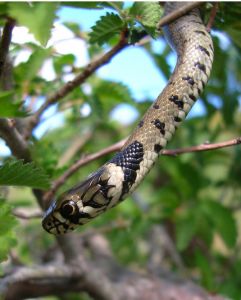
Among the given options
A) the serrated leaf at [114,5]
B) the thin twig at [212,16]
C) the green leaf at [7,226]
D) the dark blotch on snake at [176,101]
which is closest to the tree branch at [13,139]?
the green leaf at [7,226]

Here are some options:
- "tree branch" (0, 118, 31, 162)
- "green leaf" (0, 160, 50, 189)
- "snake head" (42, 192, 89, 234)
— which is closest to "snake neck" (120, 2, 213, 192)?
"snake head" (42, 192, 89, 234)

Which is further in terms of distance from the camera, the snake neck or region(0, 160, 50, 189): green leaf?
the snake neck

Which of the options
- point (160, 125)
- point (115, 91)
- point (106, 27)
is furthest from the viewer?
point (115, 91)

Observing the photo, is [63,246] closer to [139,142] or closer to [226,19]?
[139,142]

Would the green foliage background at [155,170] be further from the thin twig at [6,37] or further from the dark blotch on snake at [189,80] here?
the dark blotch on snake at [189,80]

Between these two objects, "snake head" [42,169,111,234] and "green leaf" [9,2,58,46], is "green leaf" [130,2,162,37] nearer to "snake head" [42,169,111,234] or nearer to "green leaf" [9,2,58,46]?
"green leaf" [9,2,58,46]

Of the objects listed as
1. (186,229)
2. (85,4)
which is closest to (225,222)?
(186,229)

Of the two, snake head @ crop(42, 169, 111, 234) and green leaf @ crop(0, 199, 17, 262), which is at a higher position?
green leaf @ crop(0, 199, 17, 262)

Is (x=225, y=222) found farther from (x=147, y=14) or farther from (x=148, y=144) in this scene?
(x=147, y=14)
